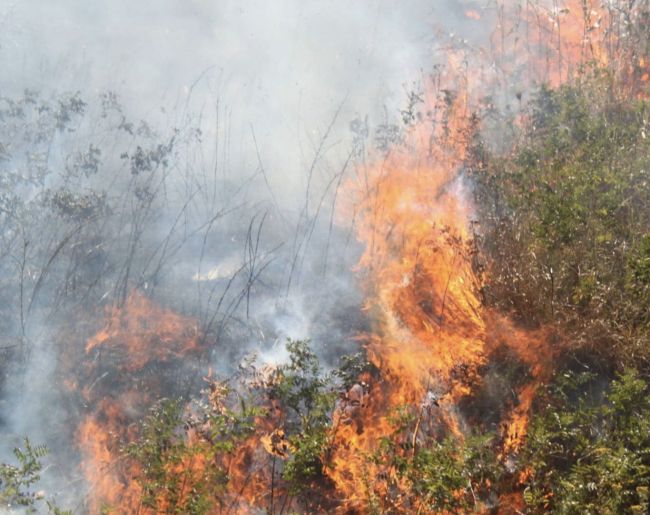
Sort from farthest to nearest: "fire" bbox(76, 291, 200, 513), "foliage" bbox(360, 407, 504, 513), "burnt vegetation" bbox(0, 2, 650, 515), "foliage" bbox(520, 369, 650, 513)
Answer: "fire" bbox(76, 291, 200, 513)
"burnt vegetation" bbox(0, 2, 650, 515)
"foliage" bbox(360, 407, 504, 513)
"foliage" bbox(520, 369, 650, 513)

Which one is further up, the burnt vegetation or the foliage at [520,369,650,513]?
the burnt vegetation

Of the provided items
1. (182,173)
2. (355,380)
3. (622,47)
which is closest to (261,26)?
(182,173)

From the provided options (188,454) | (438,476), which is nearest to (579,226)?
(438,476)

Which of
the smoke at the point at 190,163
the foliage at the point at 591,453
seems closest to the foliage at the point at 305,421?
the smoke at the point at 190,163

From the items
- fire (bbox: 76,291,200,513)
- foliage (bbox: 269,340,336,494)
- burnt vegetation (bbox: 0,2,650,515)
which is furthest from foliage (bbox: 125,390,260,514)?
foliage (bbox: 269,340,336,494)

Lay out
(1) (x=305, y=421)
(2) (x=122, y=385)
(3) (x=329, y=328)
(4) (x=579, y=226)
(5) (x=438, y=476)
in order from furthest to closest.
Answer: (3) (x=329, y=328) → (2) (x=122, y=385) → (4) (x=579, y=226) → (1) (x=305, y=421) → (5) (x=438, y=476)

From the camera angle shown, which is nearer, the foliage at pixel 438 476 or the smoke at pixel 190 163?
the foliage at pixel 438 476

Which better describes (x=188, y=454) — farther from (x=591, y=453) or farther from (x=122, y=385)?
(x=591, y=453)

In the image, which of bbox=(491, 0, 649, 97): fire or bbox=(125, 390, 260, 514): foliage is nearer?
bbox=(125, 390, 260, 514): foliage

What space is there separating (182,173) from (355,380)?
403cm

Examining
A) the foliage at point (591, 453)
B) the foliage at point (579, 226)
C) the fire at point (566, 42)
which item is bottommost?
the foliage at point (591, 453)

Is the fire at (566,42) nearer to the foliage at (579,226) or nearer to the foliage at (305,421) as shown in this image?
the foliage at (579,226)

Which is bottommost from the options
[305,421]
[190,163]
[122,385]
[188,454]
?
[188,454]

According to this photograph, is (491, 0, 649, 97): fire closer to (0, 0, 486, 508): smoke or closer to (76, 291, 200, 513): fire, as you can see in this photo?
(0, 0, 486, 508): smoke
